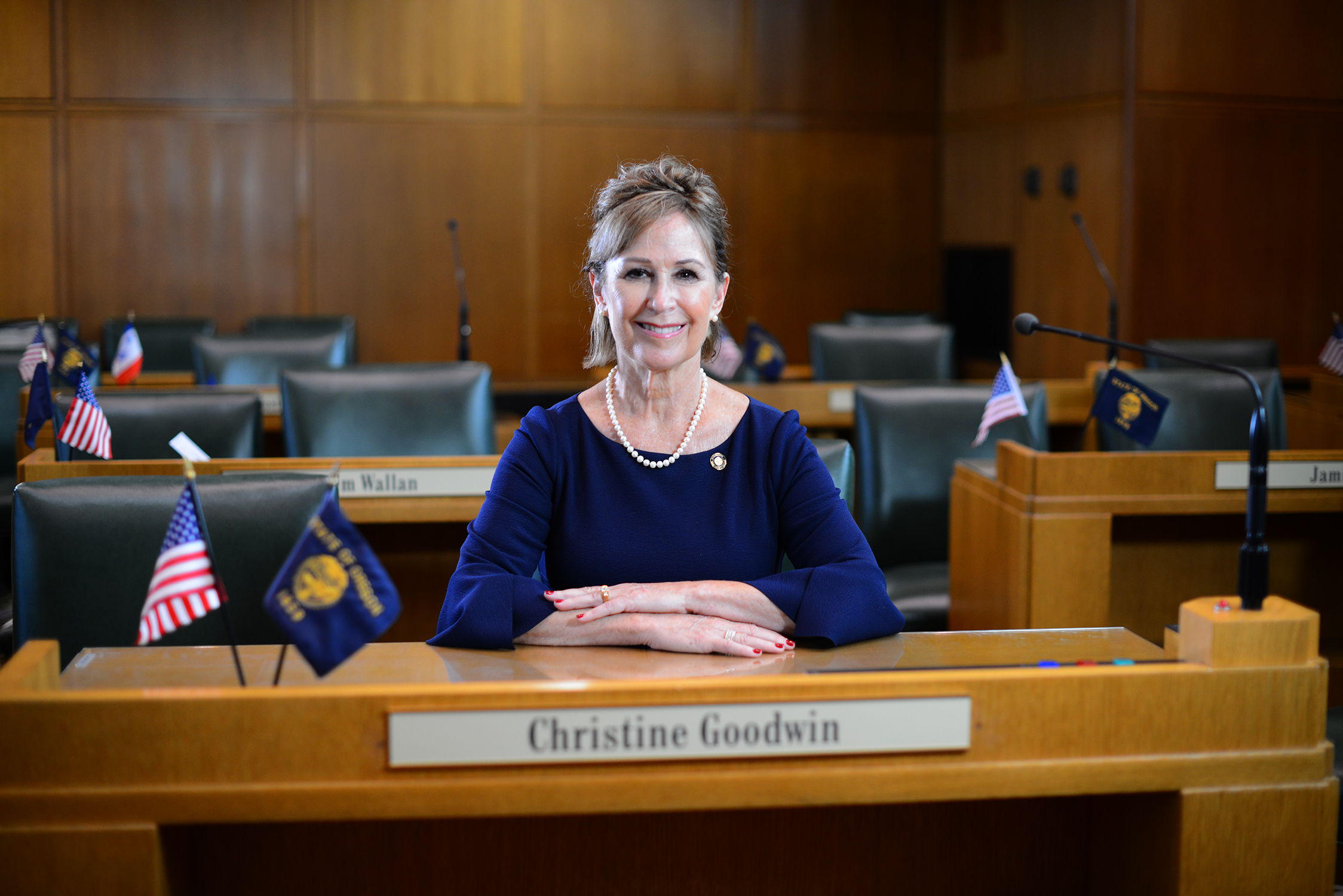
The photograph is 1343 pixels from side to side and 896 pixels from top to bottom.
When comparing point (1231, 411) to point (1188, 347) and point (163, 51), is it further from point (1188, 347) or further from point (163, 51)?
point (163, 51)

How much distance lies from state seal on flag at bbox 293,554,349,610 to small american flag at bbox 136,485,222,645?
0.14m

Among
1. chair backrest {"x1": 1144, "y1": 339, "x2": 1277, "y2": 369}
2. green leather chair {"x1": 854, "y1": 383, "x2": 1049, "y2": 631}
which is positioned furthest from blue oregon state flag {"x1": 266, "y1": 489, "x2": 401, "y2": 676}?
chair backrest {"x1": 1144, "y1": 339, "x2": 1277, "y2": 369}

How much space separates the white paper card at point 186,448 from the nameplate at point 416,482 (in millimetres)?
338

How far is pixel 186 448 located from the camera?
2.01m

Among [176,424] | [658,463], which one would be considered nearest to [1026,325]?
[658,463]

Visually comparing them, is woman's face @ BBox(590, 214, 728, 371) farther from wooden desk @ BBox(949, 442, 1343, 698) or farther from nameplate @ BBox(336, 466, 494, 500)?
wooden desk @ BBox(949, 442, 1343, 698)

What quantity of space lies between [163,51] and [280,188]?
986 mm

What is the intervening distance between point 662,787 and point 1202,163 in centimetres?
582

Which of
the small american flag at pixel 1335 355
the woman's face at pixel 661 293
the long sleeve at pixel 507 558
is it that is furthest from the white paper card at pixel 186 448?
the small american flag at pixel 1335 355

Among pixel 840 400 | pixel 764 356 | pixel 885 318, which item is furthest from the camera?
pixel 885 318

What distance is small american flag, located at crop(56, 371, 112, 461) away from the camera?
8.30 ft

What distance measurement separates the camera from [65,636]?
1919 mm

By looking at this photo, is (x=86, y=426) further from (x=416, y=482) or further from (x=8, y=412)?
(x=8, y=412)

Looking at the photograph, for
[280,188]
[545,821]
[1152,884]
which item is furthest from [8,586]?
[280,188]
